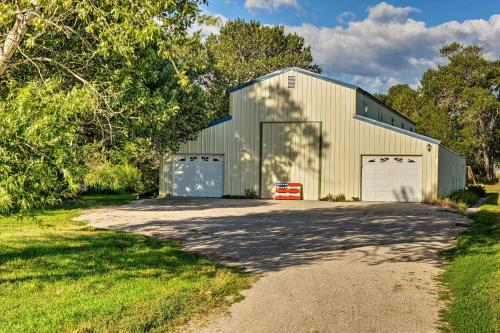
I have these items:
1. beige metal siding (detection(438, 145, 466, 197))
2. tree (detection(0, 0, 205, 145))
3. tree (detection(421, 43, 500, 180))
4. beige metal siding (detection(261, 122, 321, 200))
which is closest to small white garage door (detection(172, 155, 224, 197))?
beige metal siding (detection(261, 122, 321, 200))

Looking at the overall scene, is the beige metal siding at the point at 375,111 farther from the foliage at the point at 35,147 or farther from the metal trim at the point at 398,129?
the foliage at the point at 35,147

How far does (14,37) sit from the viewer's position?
23.5 ft

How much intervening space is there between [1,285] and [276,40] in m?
50.1

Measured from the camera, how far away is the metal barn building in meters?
25.3

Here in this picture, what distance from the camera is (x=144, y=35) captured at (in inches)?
259

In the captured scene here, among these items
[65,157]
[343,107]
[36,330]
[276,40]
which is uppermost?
[276,40]

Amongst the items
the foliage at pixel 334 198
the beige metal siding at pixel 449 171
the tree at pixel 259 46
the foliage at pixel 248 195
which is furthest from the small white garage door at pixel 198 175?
the tree at pixel 259 46

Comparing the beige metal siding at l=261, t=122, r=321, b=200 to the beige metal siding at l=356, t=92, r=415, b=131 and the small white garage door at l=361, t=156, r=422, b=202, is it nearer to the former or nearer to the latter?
the small white garage door at l=361, t=156, r=422, b=202

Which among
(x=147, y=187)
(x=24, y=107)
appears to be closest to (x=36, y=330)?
(x=24, y=107)

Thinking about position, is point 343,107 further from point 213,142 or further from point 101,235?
point 101,235

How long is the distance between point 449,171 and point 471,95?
91.7 ft

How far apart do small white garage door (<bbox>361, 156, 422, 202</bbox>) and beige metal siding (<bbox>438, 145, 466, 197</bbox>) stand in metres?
1.43

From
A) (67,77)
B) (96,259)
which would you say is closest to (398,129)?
(96,259)

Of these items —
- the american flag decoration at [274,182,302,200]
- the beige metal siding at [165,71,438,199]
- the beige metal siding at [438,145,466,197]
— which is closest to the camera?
the beige metal siding at [165,71,438,199]
